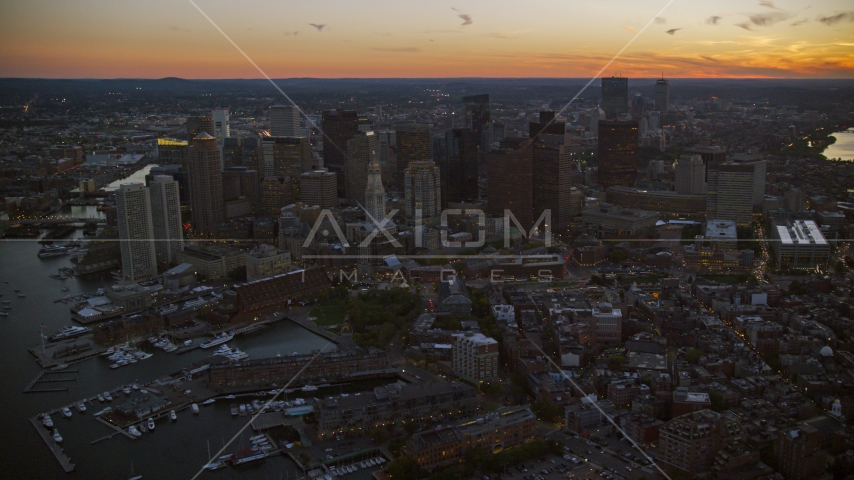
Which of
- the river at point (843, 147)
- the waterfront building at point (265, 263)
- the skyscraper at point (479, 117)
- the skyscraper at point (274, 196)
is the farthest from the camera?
the skyscraper at point (479, 117)

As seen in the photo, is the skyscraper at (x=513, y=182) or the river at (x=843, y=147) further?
the river at (x=843, y=147)

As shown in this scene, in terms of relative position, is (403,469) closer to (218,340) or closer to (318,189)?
(218,340)

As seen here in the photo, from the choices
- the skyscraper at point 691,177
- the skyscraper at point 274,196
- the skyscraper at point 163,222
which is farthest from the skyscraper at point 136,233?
the skyscraper at point 691,177

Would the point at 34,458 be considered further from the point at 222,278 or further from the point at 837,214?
the point at 837,214

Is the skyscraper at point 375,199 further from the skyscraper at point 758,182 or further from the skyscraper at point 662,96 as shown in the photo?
the skyscraper at point 662,96

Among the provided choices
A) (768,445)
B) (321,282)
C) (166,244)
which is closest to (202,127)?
(166,244)
